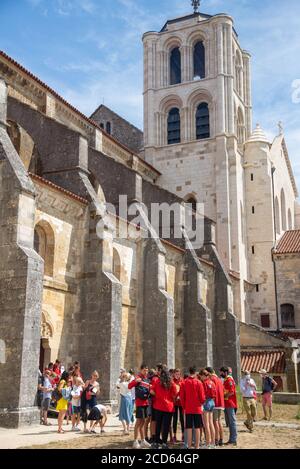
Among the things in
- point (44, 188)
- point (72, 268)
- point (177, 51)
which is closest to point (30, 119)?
point (44, 188)

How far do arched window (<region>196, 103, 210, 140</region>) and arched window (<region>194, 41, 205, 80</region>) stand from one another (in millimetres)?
2606

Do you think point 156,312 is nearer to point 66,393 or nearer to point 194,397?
point 66,393

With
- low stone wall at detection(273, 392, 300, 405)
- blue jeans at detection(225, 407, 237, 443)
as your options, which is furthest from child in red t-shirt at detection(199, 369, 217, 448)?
low stone wall at detection(273, 392, 300, 405)

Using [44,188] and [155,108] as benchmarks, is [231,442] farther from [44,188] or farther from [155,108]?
[155,108]

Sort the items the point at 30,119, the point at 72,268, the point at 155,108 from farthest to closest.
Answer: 1. the point at 155,108
2. the point at 30,119
3. the point at 72,268

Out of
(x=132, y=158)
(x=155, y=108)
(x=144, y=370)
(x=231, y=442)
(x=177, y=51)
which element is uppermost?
(x=177, y=51)

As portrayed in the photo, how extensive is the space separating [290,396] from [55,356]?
368 inches

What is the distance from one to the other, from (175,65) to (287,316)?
1899 cm

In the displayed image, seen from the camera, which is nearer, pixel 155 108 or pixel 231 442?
pixel 231 442

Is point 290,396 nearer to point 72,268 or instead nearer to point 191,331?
point 191,331

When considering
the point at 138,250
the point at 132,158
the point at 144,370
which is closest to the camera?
the point at 144,370

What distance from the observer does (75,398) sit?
40.9 feet

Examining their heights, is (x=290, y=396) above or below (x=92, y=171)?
below

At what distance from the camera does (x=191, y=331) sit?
24500mm
